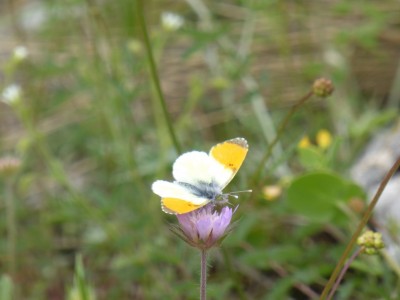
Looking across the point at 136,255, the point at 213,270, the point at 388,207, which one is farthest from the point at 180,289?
the point at 388,207

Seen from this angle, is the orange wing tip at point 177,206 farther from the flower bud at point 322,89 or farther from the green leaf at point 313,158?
the green leaf at point 313,158

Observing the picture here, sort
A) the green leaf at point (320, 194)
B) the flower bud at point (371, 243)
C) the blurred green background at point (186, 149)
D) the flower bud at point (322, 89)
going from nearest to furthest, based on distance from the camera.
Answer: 1. the flower bud at point (371, 243)
2. the flower bud at point (322, 89)
3. the green leaf at point (320, 194)
4. the blurred green background at point (186, 149)

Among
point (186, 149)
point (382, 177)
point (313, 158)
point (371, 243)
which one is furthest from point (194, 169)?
point (186, 149)

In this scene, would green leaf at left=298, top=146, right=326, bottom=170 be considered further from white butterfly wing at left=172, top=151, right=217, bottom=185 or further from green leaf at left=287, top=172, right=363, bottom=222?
white butterfly wing at left=172, top=151, right=217, bottom=185

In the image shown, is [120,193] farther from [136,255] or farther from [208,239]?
[208,239]

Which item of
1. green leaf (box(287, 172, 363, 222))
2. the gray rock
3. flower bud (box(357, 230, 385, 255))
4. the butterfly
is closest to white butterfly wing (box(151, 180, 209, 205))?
the butterfly

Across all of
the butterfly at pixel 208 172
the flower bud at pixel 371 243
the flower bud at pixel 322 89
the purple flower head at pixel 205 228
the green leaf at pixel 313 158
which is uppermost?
the green leaf at pixel 313 158

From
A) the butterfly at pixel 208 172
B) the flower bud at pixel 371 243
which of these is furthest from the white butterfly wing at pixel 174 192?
the flower bud at pixel 371 243
